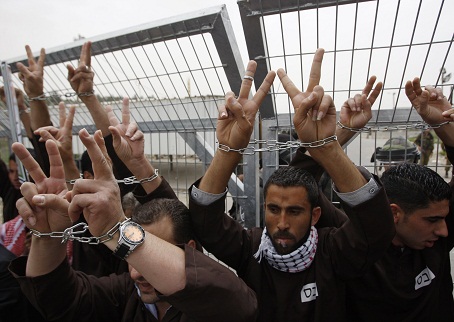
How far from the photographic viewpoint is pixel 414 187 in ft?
5.35

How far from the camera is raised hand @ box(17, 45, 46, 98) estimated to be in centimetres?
214

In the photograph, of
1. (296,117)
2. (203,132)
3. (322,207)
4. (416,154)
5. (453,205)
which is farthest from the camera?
(203,132)

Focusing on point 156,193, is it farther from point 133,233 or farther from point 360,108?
point 360,108

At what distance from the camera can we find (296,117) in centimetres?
122

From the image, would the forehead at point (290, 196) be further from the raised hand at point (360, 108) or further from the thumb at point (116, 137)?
the thumb at point (116, 137)

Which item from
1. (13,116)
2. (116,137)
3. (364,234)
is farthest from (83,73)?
(364,234)

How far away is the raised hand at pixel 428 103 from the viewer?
148 centimetres

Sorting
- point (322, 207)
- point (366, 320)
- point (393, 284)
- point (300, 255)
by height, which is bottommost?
point (366, 320)

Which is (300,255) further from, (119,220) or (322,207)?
(119,220)

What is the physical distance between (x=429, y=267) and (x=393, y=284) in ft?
0.72

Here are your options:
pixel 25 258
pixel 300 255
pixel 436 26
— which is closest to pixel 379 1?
pixel 436 26

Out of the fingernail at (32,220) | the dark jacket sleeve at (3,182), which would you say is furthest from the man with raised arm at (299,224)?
the dark jacket sleeve at (3,182)

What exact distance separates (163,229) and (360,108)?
42.0 inches

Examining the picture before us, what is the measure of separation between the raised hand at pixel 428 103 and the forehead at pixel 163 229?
126cm
